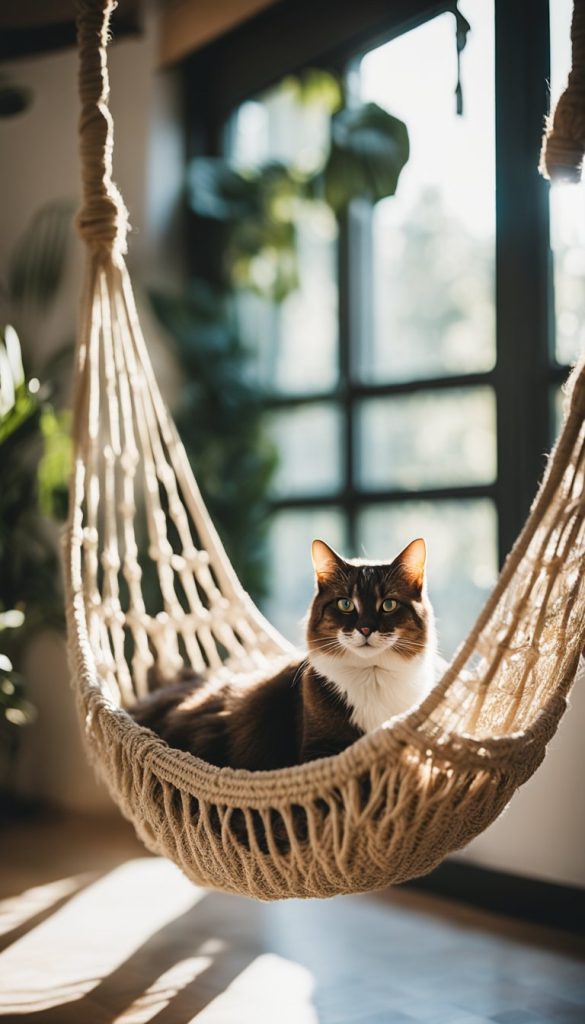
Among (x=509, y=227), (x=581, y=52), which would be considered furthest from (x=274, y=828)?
(x=509, y=227)

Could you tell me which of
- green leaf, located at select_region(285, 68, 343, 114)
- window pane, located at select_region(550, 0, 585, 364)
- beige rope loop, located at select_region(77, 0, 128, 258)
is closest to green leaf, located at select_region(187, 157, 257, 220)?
green leaf, located at select_region(285, 68, 343, 114)

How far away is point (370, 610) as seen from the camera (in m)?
1.44

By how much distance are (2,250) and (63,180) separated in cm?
30

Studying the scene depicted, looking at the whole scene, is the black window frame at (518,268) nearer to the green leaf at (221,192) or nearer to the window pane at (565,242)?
the window pane at (565,242)

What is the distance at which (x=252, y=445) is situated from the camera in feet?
8.87

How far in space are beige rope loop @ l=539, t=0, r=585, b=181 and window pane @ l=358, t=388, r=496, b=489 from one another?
1071 millimetres

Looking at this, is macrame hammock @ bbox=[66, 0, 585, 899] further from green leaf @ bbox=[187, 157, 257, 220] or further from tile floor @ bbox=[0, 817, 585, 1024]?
green leaf @ bbox=[187, 157, 257, 220]

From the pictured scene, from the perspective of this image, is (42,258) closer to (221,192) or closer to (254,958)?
(221,192)

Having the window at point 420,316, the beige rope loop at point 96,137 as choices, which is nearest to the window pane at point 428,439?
the window at point 420,316

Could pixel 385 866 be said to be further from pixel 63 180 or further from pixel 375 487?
pixel 63 180

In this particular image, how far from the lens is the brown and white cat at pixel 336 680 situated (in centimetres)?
142

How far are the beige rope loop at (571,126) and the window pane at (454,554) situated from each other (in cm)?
112

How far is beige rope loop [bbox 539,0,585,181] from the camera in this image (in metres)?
1.18

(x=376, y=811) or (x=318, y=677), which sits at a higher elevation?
(x=318, y=677)
